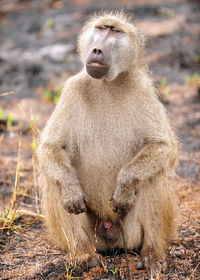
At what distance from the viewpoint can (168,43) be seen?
984 centimetres

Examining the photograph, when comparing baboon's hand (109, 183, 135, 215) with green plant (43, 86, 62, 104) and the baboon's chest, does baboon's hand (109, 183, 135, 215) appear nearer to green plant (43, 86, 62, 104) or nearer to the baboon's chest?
the baboon's chest

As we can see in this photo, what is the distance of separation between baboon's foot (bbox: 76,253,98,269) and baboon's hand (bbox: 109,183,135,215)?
1.43 feet

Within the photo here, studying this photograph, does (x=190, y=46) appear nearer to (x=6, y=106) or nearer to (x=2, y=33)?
(x=6, y=106)

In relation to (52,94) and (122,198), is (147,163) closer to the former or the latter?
(122,198)

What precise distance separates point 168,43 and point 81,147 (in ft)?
23.2

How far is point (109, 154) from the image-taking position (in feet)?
11.0

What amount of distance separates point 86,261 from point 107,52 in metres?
1.58

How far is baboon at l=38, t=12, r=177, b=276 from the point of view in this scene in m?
3.24

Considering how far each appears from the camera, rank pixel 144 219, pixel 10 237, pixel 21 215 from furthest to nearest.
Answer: pixel 21 215, pixel 10 237, pixel 144 219

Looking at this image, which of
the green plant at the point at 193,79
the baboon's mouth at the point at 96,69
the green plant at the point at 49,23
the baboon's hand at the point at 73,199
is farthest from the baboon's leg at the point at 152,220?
the green plant at the point at 49,23

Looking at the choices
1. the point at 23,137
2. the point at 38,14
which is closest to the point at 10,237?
the point at 23,137

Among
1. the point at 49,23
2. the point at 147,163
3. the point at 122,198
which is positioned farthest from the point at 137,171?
the point at 49,23

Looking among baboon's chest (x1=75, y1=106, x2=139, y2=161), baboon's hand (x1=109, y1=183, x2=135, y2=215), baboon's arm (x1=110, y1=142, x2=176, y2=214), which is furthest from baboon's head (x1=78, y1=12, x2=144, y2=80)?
baboon's hand (x1=109, y1=183, x2=135, y2=215)

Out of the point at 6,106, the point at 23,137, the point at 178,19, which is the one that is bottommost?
the point at 23,137
